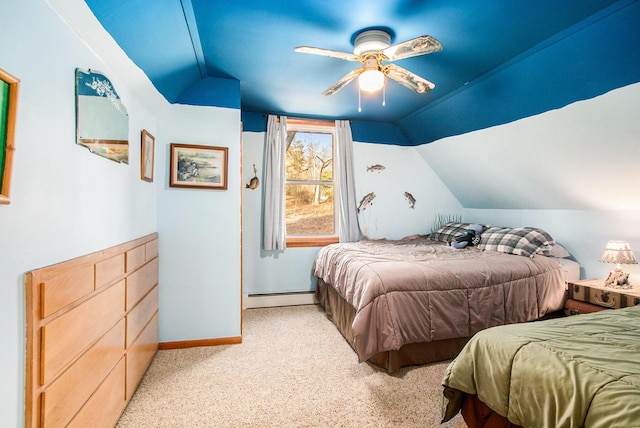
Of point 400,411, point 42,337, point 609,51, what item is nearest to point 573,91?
point 609,51

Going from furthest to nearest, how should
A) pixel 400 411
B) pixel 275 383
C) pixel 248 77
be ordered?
pixel 248 77
pixel 275 383
pixel 400 411

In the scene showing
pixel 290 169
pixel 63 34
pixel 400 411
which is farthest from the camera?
pixel 290 169

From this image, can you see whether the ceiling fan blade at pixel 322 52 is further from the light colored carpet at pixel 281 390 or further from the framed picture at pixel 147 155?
the light colored carpet at pixel 281 390

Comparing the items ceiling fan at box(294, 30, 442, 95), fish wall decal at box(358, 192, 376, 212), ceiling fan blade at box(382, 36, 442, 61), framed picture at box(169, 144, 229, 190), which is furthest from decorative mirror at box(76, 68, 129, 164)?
fish wall decal at box(358, 192, 376, 212)

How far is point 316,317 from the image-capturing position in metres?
3.60

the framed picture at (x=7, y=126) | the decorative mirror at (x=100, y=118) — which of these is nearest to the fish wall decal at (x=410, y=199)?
→ the decorative mirror at (x=100, y=118)

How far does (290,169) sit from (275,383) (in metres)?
2.71

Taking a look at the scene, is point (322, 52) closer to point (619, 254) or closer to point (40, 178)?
point (40, 178)

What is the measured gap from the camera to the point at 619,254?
257cm

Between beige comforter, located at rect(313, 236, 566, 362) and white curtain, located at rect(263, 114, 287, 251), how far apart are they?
1.12m

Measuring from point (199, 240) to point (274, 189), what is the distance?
51.7 inches

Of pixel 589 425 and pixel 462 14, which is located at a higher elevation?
pixel 462 14

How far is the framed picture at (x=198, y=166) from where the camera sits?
8.97ft

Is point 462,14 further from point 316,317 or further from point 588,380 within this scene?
point 316,317
